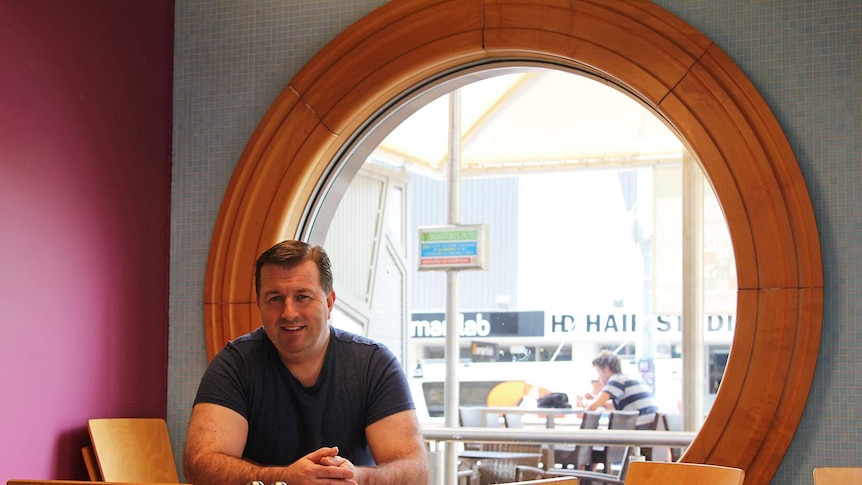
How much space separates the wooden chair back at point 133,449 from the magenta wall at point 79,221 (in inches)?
3.0

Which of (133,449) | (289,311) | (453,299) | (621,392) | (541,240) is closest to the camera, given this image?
(289,311)

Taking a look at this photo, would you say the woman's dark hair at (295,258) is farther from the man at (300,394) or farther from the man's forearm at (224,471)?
the man's forearm at (224,471)

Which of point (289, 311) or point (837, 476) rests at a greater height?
point (289, 311)

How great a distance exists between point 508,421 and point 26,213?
5360mm

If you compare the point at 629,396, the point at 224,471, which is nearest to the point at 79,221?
the point at 224,471

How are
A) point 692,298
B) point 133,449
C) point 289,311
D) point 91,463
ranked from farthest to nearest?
1. point 692,298
2. point 133,449
3. point 91,463
4. point 289,311

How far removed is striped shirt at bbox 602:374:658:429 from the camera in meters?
7.31

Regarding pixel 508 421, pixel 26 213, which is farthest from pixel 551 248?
pixel 26 213

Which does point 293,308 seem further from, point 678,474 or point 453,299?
point 453,299

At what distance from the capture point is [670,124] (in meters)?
3.35

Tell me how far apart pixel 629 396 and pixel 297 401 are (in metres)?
5.38

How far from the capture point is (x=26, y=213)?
3076 millimetres

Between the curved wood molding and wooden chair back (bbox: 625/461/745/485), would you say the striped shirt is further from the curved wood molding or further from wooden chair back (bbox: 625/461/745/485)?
wooden chair back (bbox: 625/461/745/485)

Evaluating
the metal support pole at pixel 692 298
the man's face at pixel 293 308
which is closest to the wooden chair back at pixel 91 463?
the man's face at pixel 293 308
